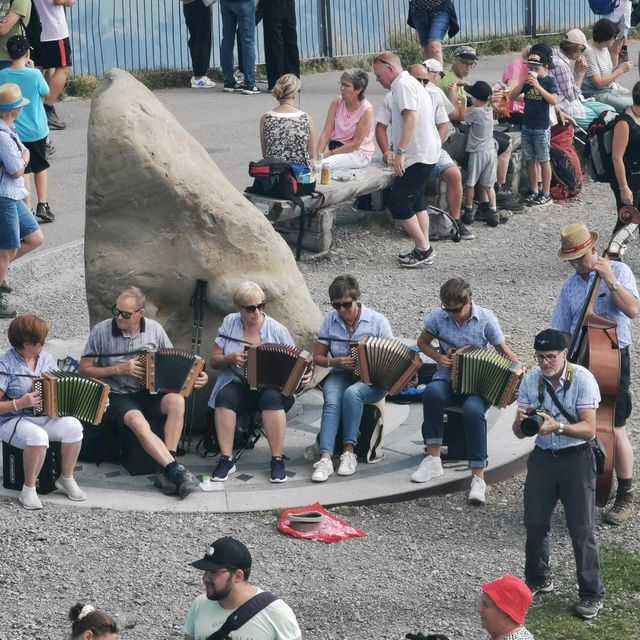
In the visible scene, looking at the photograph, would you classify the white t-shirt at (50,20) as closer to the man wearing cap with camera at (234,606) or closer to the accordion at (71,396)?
the accordion at (71,396)

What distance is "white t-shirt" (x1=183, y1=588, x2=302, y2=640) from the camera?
6535 mm

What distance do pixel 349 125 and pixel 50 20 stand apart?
3786 millimetres

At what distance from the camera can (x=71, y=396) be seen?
9.52 metres

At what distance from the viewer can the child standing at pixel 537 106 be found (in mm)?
16328

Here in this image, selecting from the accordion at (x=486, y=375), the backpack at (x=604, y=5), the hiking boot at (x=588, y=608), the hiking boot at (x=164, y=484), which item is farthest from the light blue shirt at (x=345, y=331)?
the backpack at (x=604, y=5)

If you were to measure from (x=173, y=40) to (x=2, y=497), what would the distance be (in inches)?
482

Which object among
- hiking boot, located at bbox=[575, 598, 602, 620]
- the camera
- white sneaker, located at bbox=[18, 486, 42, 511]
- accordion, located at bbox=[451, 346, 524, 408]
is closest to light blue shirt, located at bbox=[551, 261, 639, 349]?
accordion, located at bbox=[451, 346, 524, 408]

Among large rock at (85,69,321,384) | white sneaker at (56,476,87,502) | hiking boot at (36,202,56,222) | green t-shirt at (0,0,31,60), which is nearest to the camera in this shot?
white sneaker at (56,476,87,502)

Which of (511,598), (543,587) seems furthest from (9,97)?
(511,598)

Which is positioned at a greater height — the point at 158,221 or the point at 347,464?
the point at 158,221

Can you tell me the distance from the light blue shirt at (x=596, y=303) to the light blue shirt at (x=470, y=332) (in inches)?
22.7

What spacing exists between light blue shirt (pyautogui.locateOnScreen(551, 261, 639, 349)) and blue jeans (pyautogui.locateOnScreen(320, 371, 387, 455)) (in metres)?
1.44

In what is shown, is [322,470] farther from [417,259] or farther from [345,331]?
[417,259]

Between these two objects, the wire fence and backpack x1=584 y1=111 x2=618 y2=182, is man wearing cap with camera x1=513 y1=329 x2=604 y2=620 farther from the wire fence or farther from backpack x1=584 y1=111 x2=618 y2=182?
the wire fence
